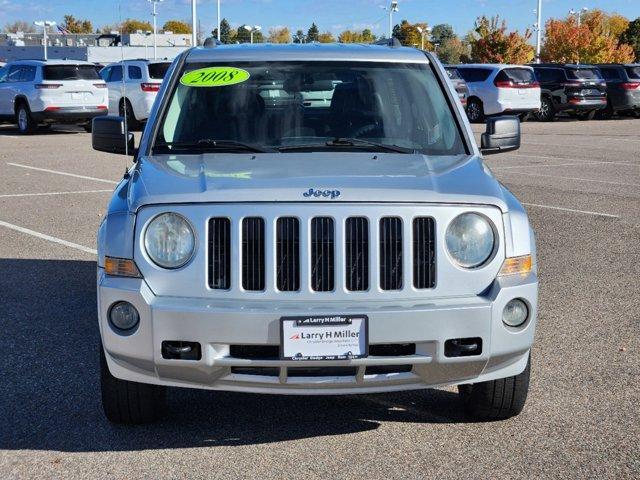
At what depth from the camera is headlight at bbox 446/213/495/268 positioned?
4418mm

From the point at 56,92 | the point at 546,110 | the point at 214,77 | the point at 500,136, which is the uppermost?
the point at 214,77

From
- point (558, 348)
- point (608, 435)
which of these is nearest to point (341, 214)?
point (608, 435)

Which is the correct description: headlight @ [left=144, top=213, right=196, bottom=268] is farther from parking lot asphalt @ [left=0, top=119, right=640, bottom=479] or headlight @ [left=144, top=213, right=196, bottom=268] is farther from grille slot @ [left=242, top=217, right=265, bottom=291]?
parking lot asphalt @ [left=0, top=119, right=640, bottom=479]

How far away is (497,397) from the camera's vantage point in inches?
190

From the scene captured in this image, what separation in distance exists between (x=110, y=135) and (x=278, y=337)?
8.27ft

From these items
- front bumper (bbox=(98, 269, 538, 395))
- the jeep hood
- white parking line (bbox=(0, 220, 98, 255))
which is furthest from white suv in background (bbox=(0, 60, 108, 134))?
front bumper (bbox=(98, 269, 538, 395))

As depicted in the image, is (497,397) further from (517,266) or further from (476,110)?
(476,110)

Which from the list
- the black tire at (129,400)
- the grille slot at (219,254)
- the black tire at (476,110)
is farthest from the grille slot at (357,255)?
the black tire at (476,110)

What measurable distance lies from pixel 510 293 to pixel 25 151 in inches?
707

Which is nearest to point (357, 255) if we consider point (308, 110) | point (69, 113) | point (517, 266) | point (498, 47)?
point (517, 266)

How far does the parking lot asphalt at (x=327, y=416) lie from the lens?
4.43 m

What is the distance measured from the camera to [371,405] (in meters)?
5.25

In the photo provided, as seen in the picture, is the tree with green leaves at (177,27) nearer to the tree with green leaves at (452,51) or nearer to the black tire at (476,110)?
the tree with green leaves at (452,51)

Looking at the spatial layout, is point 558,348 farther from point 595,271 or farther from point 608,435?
point 595,271
